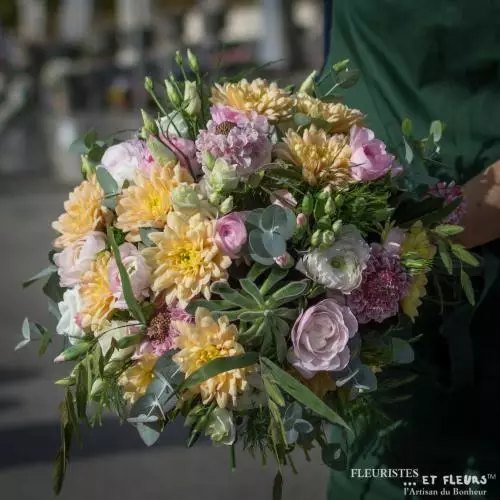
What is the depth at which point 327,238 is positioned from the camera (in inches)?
53.6

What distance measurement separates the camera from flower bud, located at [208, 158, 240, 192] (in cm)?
138

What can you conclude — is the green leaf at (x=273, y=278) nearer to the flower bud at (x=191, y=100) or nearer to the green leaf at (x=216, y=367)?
the green leaf at (x=216, y=367)

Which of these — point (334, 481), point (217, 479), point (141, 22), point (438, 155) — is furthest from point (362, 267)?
point (141, 22)

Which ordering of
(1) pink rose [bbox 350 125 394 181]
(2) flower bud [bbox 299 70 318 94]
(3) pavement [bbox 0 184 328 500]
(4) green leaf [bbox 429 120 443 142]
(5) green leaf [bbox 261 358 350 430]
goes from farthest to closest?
(3) pavement [bbox 0 184 328 500]
(2) flower bud [bbox 299 70 318 94]
(4) green leaf [bbox 429 120 443 142]
(1) pink rose [bbox 350 125 394 181]
(5) green leaf [bbox 261 358 350 430]

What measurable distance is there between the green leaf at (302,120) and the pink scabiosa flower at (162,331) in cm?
33

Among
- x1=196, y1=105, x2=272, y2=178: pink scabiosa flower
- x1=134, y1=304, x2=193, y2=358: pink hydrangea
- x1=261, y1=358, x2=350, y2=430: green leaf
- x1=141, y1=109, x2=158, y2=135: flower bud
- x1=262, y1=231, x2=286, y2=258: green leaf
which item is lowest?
x1=261, y1=358, x2=350, y2=430: green leaf

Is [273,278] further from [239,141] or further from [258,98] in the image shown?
[258,98]

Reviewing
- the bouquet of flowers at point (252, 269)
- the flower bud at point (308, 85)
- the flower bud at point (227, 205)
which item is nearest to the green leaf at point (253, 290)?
the bouquet of flowers at point (252, 269)

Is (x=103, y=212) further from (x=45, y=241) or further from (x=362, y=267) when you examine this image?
(x=45, y=241)

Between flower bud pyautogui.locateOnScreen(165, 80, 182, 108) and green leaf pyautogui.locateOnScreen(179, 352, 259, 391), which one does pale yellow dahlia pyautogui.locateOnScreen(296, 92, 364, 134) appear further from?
green leaf pyautogui.locateOnScreen(179, 352, 259, 391)

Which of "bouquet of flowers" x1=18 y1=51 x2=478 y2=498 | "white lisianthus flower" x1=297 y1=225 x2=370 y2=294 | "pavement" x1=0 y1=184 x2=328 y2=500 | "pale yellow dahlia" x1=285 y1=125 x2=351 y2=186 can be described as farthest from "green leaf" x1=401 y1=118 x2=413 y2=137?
"pavement" x1=0 y1=184 x2=328 y2=500

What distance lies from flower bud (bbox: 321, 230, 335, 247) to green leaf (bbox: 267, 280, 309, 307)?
6 centimetres

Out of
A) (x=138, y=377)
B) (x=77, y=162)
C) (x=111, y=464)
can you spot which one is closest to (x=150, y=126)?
(x=138, y=377)

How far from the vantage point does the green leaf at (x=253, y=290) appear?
1349 mm
